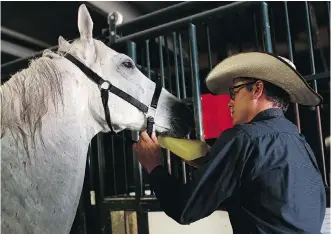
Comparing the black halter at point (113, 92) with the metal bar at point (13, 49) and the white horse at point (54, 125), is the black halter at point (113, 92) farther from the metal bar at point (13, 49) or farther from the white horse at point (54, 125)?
the metal bar at point (13, 49)

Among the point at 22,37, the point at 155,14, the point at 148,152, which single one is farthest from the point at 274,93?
the point at 22,37

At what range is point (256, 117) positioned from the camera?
104 cm

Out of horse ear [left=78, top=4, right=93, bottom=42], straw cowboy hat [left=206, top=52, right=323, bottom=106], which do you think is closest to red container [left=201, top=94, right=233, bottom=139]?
straw cowboy hat [left=206, top=52, right=323, bottom=106]

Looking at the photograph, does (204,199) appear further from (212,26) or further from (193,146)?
(212,26)

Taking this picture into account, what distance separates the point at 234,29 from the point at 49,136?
2.07 meters

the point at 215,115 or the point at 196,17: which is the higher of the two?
the point at 196,17

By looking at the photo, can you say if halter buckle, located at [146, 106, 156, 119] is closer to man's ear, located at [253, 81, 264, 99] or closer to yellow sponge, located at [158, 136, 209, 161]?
yellow sponge, located at [158, 136, 209, 161]

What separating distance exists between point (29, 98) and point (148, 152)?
0.46 m

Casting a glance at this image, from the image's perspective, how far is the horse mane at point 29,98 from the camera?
3.45 ft

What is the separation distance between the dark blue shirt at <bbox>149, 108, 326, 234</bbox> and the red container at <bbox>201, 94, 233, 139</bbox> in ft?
2.62

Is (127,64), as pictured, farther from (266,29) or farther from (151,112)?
(266,29)

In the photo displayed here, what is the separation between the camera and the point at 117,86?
51.0 inches

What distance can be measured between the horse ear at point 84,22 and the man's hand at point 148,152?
45 cm

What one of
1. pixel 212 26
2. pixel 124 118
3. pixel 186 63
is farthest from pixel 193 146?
pixel 186 63
